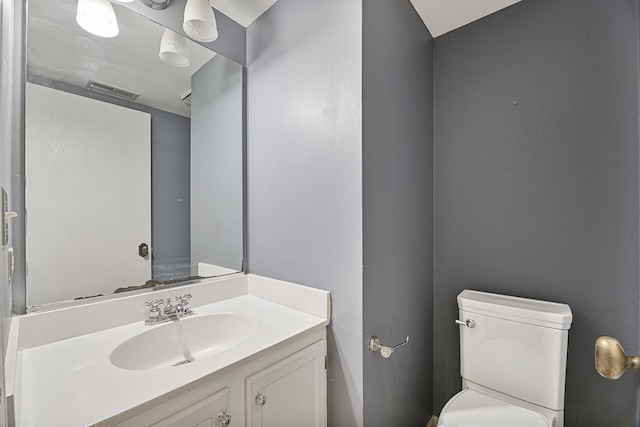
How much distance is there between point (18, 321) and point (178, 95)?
109cm

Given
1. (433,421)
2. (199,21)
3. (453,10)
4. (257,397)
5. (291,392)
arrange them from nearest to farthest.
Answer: (257,397)
(291,392)
(199,21)
(453,10)
(433,421)

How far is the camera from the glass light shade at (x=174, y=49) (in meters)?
1.30

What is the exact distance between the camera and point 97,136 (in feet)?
3.61

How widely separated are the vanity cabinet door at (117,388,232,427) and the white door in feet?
2.13

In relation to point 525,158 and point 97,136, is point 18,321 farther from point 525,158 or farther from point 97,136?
point 525,158

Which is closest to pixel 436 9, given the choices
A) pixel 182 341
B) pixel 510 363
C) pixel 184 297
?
pixel 510 363

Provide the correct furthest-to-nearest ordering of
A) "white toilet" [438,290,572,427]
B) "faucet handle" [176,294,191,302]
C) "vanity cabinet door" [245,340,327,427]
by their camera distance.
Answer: "faucet handle" [176,294,191,302]
"white toilet" [438,290,572,427]
"vanity cabinet door" [245,340,327,427]

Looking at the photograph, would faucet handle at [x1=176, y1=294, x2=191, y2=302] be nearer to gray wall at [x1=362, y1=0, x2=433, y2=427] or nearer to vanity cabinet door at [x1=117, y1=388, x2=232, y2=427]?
vanity cabinet door at [x1=117, y1=388, x2=232, y2=427]

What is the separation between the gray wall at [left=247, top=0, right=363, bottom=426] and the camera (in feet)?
3.61

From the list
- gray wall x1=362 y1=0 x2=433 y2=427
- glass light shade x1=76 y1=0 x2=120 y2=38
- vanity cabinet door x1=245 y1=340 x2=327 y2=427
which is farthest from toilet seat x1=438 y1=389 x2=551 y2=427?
glass light shade x1=76 y1=0 x2=120 y2=38

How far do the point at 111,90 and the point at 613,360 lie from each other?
71.6 inches

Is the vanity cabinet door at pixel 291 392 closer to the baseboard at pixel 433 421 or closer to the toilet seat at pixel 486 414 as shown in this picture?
the toilet seat at pixel 486 414

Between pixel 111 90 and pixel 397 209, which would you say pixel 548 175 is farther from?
pixel 111 90

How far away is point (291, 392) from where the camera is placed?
3.34 feet
